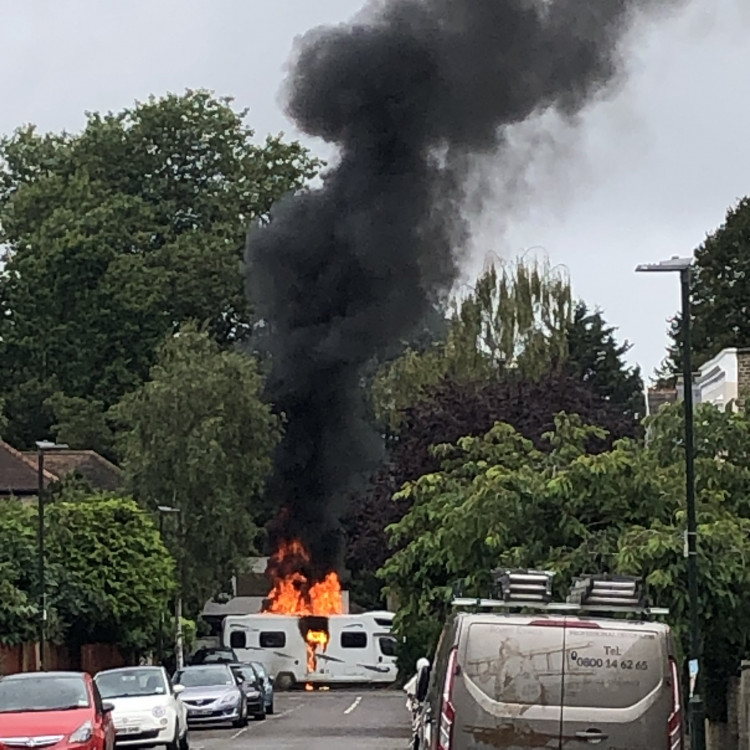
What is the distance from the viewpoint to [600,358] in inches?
3108

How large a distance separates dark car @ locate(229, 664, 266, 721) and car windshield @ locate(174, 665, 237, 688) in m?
1.31

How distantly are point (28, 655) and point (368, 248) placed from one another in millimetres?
14599

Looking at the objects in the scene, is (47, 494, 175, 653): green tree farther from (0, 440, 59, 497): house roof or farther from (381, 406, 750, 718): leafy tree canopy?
(381, 406, 750, 718): leafy tree canopy

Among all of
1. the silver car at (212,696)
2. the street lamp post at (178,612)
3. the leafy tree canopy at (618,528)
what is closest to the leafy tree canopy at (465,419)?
the silver car at (212,696)

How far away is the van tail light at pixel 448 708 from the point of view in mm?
15945

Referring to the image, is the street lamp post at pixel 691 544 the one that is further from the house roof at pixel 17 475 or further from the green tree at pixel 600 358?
the green tree at pixel 600 358

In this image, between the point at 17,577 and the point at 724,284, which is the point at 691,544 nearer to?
the point at 17,577

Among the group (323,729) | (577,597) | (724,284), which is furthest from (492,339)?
(577,597)

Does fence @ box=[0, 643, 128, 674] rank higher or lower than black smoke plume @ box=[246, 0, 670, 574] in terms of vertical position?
lower

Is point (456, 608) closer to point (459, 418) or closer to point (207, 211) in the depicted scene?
point (459, 418)

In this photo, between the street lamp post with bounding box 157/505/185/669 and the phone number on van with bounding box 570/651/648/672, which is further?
the street lamp post with bounding box 157/505/185/669

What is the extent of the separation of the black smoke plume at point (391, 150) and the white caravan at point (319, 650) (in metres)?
7.91

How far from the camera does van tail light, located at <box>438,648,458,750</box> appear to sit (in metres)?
15.9

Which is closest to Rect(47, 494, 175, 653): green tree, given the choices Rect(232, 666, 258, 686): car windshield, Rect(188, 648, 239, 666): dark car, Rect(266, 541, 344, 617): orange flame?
Rect(188, 648, 239, 666): dark car
